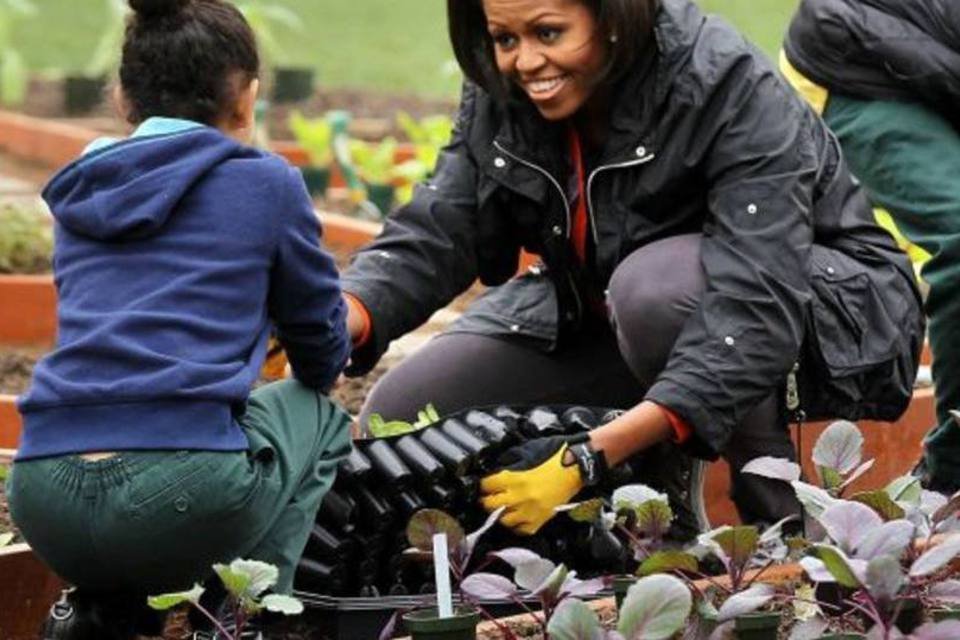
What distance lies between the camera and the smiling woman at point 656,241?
4770 mm

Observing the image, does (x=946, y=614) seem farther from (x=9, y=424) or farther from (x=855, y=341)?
(x=9, y=424)

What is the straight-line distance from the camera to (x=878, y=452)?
5914 millimetres

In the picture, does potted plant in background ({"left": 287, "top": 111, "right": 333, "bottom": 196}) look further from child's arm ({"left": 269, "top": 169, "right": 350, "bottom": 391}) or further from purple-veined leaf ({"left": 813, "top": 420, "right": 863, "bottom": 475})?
purple-veined leaf ({"left": 813, "top": 420, "right": 863, "bottom": 475})

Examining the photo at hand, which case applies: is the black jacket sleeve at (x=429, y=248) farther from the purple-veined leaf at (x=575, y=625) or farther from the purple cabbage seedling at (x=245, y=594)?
the purple-veined leaf at (x=575, y=625)

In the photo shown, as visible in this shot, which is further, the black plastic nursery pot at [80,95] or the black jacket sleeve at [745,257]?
the black plastic nursery pot at [80,95]

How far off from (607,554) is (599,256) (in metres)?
0.71

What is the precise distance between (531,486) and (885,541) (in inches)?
44.5

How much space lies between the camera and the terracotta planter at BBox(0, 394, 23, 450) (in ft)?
19.0

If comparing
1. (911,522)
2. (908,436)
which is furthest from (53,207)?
(908,436)

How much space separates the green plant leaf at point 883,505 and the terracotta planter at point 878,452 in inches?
64.1

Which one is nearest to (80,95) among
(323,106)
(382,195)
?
(323,106)

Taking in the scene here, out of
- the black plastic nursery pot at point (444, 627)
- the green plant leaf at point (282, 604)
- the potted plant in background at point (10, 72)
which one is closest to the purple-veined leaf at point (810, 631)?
the black plastic nursery pot at point (444, 627)

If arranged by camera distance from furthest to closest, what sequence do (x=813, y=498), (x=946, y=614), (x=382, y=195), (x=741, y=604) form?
(x=382, y=195), (x=813, y=498), (x=946, y=614), (x=741, y=604)

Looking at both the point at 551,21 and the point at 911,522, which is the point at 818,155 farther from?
the point at 911,522
